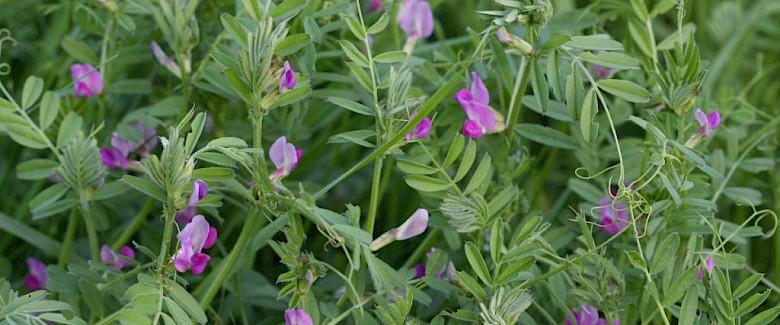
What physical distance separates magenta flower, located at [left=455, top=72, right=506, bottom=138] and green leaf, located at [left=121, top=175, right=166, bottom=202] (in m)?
0.38

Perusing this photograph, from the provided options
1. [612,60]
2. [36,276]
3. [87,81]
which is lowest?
[36,276]

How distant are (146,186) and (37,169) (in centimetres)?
33

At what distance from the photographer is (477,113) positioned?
1.26 metres

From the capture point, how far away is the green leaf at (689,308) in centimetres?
113

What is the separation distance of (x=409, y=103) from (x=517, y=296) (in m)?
0.24

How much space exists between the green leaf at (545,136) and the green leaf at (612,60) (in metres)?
0.18

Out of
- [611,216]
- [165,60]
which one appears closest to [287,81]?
[165,60]

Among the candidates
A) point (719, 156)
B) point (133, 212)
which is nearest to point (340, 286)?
point (133, 212)

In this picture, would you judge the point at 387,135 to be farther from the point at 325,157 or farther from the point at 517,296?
the point at 325,157

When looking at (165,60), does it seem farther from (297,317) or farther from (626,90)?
(626,90)

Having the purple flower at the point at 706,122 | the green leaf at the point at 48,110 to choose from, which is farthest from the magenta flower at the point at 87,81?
the purple flower at the point at 706,122

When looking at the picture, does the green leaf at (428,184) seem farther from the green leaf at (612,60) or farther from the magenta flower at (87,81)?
the magenta flower at (87,81)

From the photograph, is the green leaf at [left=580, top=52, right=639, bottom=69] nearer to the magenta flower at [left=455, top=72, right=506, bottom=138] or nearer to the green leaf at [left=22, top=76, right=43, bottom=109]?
the magenta flower at [left=455, top=72, right=506, bottom=138]

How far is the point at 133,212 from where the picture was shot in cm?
155
